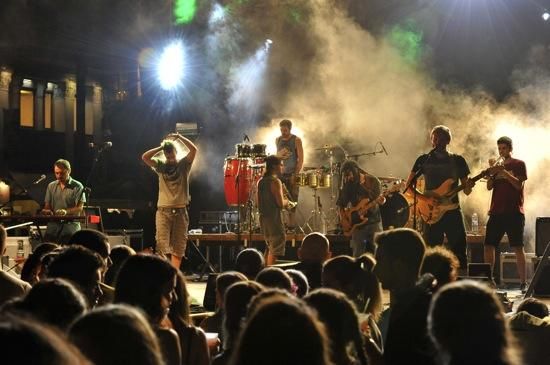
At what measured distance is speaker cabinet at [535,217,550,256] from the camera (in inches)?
473

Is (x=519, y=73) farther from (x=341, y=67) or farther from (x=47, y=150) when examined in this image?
(x=47, y=150)

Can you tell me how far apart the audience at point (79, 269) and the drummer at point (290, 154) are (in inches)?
364

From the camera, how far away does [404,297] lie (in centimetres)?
460

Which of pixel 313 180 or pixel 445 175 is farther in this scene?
pixel 313 180

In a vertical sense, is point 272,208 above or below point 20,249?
above

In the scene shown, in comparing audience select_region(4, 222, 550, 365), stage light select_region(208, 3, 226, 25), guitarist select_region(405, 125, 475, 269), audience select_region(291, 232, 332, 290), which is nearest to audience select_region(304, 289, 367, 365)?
audience select_region(4, 222, 550, 365)

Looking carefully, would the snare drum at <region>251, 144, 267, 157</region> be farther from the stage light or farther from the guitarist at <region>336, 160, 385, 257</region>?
the stage light

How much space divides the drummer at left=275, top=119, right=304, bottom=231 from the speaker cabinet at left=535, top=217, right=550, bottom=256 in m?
4.32

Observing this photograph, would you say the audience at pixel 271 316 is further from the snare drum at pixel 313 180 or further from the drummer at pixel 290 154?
the snare drum at pixel 313 180

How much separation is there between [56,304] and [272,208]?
26.8 ft

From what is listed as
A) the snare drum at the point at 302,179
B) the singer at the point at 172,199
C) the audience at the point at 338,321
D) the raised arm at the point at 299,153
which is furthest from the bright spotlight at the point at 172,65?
the audience at the point at 338,321

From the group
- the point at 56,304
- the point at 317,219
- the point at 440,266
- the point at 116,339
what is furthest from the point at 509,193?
the point at 116,339

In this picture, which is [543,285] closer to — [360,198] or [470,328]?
[360,198]

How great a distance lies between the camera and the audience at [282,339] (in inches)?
88.0
